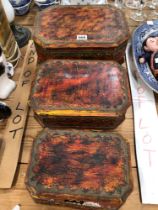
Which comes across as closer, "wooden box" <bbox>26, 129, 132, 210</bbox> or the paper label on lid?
"wooden box" <bbox>26, 129, 132, 210</bbox>

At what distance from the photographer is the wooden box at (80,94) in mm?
497

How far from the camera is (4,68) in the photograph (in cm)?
59

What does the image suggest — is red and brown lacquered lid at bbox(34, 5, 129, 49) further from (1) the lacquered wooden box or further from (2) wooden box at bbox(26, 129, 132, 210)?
(2) wooden box at bbox(26, 129, 132, 210)

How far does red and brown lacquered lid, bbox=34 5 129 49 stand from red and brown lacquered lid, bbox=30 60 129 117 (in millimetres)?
48

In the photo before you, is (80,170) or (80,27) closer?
(80,170)

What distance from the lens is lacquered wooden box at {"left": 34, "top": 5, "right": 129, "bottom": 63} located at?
0.58 metres

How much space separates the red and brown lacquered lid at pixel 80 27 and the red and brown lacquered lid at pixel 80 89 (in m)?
0.05

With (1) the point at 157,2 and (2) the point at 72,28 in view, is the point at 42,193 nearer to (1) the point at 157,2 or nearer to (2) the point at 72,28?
(2) the point at 72,28

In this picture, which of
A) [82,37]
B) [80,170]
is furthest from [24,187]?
[82,37]

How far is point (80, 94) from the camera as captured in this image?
51 centimetres

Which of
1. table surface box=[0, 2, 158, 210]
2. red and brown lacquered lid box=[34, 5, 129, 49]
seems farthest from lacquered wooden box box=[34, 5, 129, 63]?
table surface box=[0, 2, 158, 210]

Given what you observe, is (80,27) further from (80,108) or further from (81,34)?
(80,108)

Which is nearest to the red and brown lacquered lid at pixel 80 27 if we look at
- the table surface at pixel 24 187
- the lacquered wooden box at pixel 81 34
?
the lacquered wooden box at pixel 81 34

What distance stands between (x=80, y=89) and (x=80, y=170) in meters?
0.16
